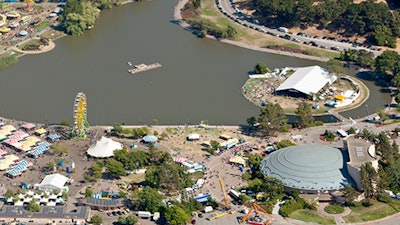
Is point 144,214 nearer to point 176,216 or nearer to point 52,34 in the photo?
point 176,216

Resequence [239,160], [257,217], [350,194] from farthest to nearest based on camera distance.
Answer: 1. [239,160]
2. [350,194]
3. [257,217]

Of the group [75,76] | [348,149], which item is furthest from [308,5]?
[348,149]

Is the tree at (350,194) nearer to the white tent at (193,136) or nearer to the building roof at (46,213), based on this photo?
the white tent at (193,136)

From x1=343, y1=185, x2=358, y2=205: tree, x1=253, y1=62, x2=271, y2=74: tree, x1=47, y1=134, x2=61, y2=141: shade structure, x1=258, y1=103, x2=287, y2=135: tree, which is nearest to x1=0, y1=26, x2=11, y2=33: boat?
x1=47, y1=134, x2=61, y2=141: shade structure

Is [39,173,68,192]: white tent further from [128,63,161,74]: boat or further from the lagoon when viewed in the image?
[128,63,161,74]: boat

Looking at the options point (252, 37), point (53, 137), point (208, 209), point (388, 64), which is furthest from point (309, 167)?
point (252, 37)
